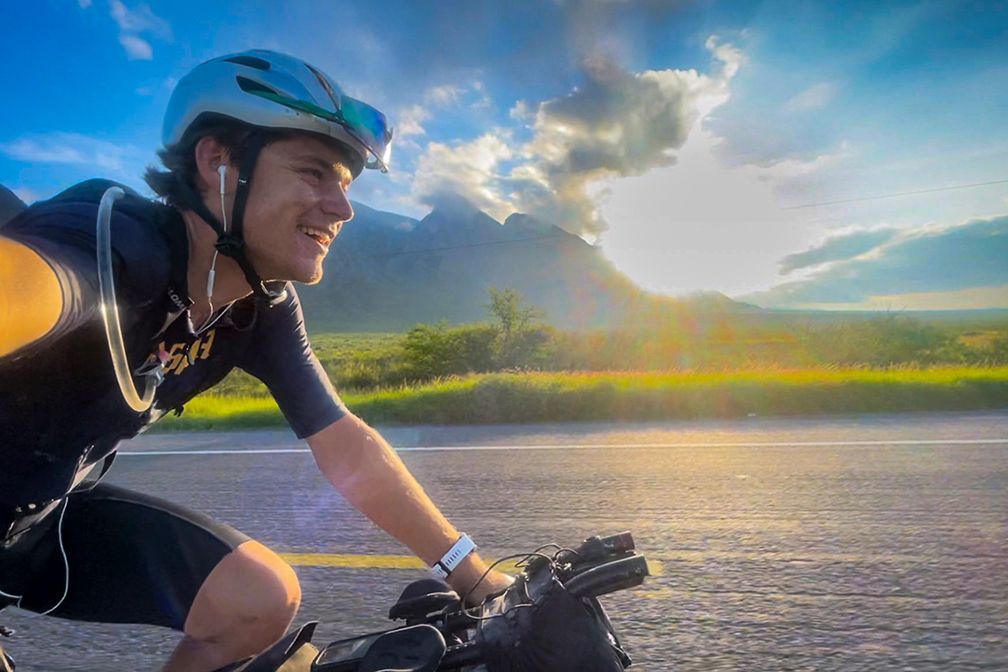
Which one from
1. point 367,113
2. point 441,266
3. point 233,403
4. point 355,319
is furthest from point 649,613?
point 441,266

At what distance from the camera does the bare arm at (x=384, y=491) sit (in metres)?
1.75

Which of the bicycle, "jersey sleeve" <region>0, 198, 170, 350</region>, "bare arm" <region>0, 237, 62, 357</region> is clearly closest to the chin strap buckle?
"jersey sleeve" <region>0, 198, 170, 350</region>

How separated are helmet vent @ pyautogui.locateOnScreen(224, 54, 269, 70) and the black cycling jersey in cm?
57

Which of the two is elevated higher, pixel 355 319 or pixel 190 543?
pixel 355 319

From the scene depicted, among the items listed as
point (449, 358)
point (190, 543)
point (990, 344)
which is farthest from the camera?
point (449, 358)

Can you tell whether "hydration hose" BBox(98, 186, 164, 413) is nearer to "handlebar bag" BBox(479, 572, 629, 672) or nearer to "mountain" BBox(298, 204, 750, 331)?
"handlebar bag" BBox(479, 572, 629, 672)

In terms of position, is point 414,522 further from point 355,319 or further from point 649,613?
point 355,319

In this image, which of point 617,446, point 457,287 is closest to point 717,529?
point 617,446

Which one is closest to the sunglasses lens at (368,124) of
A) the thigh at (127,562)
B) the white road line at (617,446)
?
the thigh at (127,562)

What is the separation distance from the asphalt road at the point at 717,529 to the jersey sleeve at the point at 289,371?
0.98 metres

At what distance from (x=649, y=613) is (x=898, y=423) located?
589cm

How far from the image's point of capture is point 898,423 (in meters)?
7.00

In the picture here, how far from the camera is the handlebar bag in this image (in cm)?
112

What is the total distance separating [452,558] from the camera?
1.70 meters
